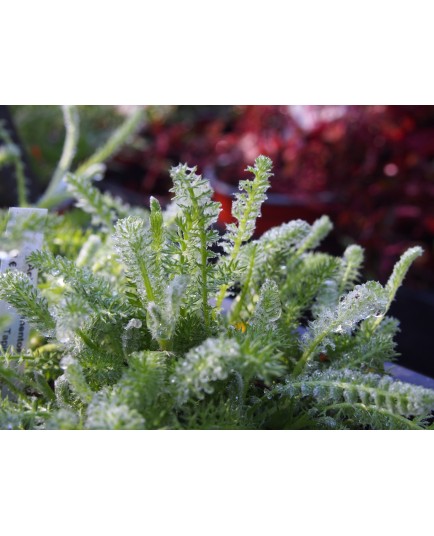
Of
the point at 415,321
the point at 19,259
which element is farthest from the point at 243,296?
the point at 415,321

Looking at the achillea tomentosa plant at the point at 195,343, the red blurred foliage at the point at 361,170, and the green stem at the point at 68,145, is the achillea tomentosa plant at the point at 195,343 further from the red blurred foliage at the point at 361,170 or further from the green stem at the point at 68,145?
the red blurred foliage at the point at 361,170

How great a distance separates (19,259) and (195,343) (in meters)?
0.23

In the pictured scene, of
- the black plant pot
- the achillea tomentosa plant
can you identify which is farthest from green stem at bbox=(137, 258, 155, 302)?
the black plant pot

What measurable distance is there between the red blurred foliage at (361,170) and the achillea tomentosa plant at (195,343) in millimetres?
1102

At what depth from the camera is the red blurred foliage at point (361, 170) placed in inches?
70.4

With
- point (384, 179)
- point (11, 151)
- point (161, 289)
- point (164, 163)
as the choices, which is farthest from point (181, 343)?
point (164, 163)

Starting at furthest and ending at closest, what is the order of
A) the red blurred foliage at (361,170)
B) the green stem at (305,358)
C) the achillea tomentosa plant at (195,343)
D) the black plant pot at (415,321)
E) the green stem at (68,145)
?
the red blurred foliage at (361,170)
the black plant pot at (415,321)
the green stem at (68,145)
the green stem at (305,358)
the achillea tomentosa plant at (195,343)

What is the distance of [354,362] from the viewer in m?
0.64

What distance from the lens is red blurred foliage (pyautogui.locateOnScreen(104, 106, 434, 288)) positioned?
1.79 m

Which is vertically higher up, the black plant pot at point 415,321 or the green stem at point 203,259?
the black plant pot at point 415,321

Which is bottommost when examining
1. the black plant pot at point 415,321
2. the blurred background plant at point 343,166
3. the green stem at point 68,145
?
the black plant pot at point 415,321

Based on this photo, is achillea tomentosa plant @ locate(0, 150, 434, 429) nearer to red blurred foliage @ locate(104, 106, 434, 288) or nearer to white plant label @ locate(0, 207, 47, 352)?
white plant label @ locate(0, 207, 47, 352)

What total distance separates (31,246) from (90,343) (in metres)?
0.16

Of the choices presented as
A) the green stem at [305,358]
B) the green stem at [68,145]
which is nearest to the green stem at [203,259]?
the green stem at [305,358]
